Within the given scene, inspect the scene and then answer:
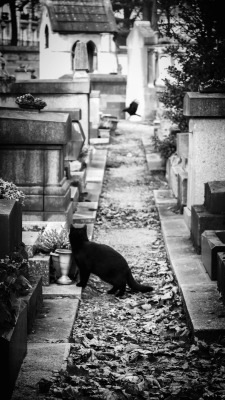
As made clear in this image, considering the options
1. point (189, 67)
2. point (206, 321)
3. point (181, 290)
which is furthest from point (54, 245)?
point (189, 67)

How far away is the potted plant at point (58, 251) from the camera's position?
8.65 meters

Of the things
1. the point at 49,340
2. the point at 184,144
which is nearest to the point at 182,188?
the point at 184,144

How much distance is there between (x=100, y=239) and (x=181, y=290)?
3436mm

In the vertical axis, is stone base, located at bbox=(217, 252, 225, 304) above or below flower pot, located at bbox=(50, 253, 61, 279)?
above

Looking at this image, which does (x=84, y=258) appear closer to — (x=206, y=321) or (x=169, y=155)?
(x=206, y=321)

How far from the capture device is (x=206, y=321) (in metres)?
6.95

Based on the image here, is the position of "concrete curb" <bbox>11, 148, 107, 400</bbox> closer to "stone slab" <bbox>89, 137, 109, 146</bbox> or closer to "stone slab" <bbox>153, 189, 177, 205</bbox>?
"stone slab" <bbox>153, 189, 177, 205</bbox>

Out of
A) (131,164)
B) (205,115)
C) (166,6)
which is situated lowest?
(131,164)

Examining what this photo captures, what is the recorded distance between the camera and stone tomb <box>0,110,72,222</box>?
10.5 meters

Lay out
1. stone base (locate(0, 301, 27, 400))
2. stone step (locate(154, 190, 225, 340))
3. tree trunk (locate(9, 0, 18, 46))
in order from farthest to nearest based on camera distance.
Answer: tree trunk (locate(9, 0, 18, 46)) → stone step (locate(154, 190, 225, 340)) → stone base (locate(0, 301, 27, 400))

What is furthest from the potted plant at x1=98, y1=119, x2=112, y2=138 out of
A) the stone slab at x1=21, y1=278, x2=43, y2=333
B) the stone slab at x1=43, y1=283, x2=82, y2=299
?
the stone slab at x1=21, y1=278, x2=43, y2=333

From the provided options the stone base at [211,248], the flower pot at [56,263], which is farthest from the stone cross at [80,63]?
the flower pot at [56,263]

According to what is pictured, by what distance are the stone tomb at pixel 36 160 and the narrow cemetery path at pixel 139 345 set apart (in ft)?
3.70

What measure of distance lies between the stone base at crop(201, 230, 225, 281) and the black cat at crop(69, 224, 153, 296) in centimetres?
68
